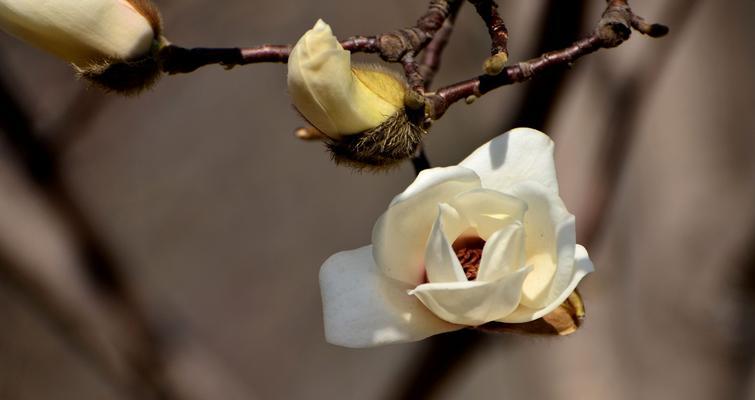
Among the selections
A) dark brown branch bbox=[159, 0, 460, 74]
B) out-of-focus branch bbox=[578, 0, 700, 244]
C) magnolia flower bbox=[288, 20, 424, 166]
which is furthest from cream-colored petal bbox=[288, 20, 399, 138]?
out-of-focus branch bbox=[578, 0, 700, 244]

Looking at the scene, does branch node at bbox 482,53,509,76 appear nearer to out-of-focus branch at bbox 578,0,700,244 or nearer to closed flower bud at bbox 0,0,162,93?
closed flower bud at bbox 0,0,162,93

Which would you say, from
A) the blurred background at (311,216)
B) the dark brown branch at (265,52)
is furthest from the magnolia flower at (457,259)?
the blurred background at (311,216)

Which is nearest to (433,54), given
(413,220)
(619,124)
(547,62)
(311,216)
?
(547,62)

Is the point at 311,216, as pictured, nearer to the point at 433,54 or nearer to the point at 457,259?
the point at 433,54

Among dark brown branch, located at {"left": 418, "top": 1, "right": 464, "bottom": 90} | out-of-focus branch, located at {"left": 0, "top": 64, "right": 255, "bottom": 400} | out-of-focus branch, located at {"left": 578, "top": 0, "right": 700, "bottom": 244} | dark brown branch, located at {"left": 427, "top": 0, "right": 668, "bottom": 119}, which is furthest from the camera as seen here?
out-of-focus branch, located at {"left": 578, "top": 0, "right": 700, "bottom": 244}

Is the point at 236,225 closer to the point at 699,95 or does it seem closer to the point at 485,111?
the point at 485,111

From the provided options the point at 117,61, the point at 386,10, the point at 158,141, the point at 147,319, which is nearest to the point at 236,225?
the point at 158,141
